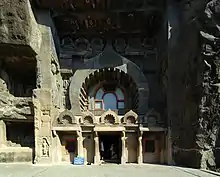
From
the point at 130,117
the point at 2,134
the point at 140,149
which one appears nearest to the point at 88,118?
the point at 130,117

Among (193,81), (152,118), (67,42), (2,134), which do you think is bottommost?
(2,134)

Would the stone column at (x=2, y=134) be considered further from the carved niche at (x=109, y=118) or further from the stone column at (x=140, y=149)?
the stone column at (x=140, y=149)

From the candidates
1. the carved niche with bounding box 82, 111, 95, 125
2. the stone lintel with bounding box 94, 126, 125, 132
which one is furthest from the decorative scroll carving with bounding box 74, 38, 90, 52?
the stone lintel with bounding box 94, 126, 125, 132

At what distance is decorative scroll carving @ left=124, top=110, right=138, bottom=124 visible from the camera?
14.1 metres

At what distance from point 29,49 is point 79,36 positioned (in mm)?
4539

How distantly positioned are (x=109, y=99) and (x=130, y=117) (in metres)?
3.14

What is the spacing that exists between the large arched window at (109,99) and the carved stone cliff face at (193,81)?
438 cm

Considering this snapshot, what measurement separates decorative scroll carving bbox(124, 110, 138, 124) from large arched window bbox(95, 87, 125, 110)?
2.64m

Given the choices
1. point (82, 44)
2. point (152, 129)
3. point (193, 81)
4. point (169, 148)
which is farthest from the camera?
point (82, 44)

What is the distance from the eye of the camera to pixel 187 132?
38.3 ft

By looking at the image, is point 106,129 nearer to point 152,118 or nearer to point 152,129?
point 152,129

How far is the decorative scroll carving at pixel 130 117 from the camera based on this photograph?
14.1 meters

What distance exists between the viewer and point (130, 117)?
14.2 m

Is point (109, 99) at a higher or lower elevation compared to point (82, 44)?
lower
